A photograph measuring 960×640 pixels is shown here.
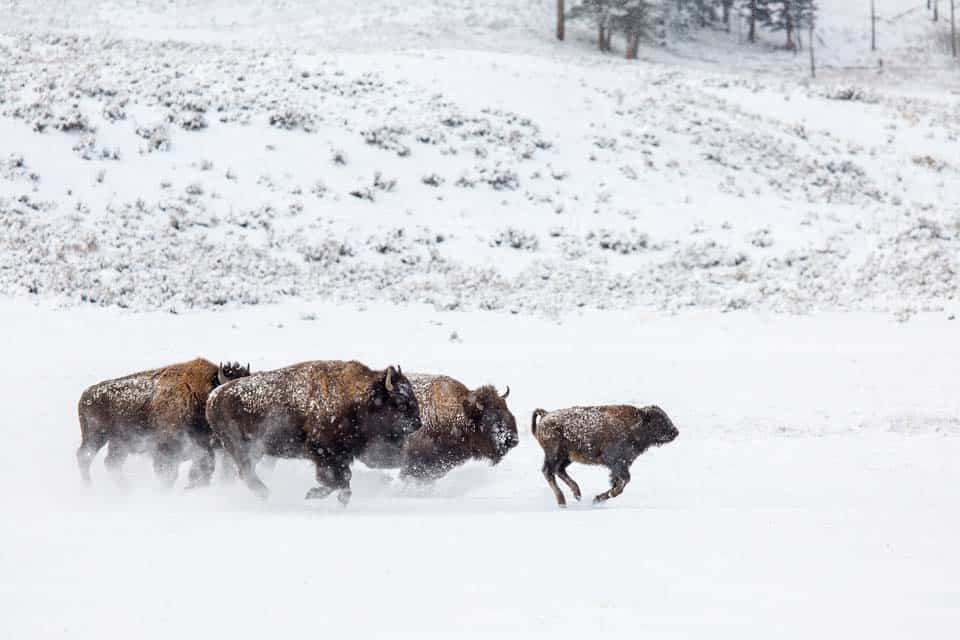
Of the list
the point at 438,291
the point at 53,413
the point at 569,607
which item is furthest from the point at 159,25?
the point at 569,607

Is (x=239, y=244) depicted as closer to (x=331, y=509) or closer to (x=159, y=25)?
(x=331, y=509)

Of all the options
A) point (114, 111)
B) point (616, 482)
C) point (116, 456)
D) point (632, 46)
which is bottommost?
point (616, 482)

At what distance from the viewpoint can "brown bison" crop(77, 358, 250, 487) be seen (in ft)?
29.1

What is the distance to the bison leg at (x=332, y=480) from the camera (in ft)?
26.3

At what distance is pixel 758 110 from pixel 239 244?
2683 cm

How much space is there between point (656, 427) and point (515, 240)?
15628 mm

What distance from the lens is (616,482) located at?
8742mm

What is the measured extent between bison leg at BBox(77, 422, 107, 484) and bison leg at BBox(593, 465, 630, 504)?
5002 millimetres

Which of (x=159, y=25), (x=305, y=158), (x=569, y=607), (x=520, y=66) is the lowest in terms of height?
(x=569, y=607)

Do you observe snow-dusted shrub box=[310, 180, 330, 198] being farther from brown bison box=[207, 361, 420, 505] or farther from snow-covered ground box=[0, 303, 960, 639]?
brown bison box=[207, 361, 420, 505]

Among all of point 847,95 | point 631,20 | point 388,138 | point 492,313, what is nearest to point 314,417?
point 492,313

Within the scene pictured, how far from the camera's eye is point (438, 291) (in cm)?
2055

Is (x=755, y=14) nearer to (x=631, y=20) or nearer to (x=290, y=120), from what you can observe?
(x=631, y=20)

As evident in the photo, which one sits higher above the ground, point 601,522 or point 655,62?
point 655,62
